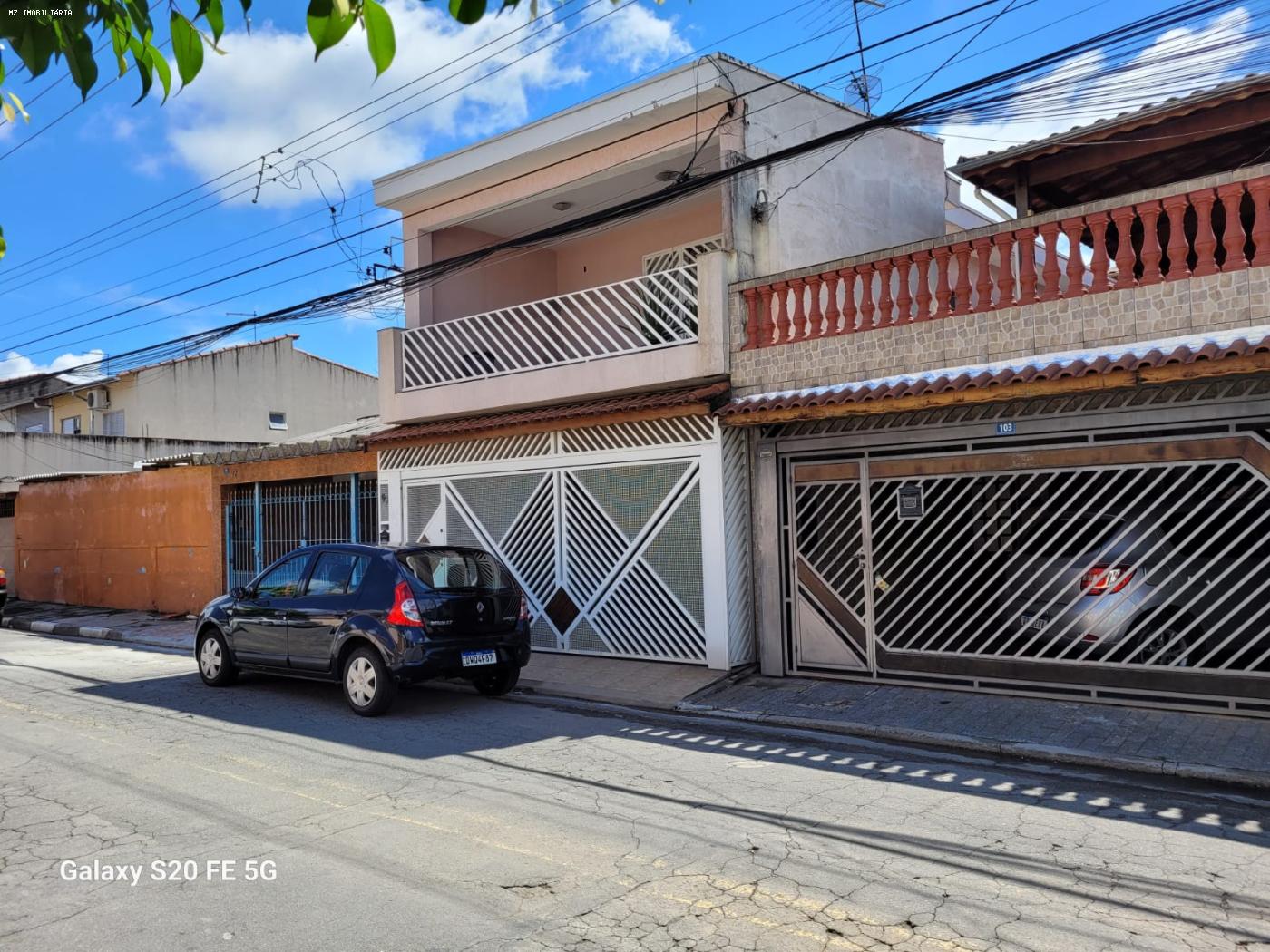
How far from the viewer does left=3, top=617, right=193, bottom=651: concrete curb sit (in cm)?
1523

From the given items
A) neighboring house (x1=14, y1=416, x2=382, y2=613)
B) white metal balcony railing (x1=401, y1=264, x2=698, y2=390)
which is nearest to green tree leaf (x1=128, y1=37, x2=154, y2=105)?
white metal balcony railing (x1=401, y1=264, x2=698, y2=390)

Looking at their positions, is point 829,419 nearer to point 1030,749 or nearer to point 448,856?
point 1030,749

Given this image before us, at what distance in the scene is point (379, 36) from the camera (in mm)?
2342

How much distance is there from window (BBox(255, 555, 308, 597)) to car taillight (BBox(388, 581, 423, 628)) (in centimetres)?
147

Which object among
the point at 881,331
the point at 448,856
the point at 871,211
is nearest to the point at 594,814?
the point at 448,856

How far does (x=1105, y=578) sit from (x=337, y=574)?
693 centimetres

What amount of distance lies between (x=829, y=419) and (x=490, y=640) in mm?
3992

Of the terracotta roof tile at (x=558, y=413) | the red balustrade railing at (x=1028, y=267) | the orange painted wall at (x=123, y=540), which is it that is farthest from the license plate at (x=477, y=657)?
the orange painted wall at (x=123, y=540)

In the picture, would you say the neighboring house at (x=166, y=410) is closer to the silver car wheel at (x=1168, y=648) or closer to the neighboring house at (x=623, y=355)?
the neighboring house at (x=623, y=355)

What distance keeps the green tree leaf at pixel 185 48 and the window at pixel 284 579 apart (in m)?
7.76

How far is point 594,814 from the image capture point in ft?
18.9

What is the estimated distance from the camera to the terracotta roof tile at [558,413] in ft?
35.3

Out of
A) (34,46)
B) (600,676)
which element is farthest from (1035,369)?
(34,46)

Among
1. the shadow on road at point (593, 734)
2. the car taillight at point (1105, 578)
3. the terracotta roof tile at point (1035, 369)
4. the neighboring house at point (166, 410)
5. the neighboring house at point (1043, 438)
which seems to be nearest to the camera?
the shadow on road at point (593, 734)
